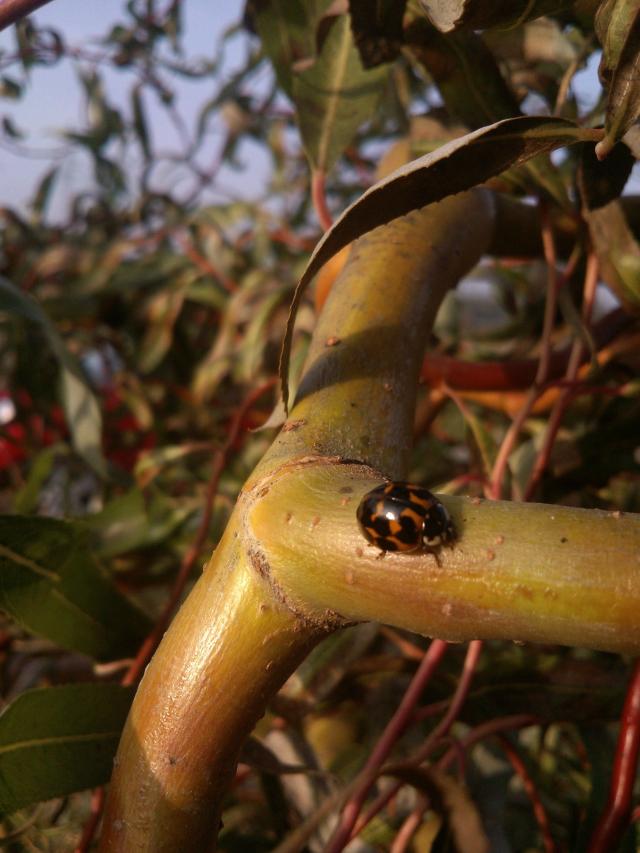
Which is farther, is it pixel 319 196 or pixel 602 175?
pixel 319 196

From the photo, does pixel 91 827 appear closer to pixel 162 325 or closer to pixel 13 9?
pixel 13 9

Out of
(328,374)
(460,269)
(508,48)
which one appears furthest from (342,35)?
(328,374)

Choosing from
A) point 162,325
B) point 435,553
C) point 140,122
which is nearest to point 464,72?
point 435,553

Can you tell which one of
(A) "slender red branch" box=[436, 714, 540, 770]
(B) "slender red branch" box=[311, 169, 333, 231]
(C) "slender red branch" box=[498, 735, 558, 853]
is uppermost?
(B) "slender red branch" box=[311, 169, 333, 231]

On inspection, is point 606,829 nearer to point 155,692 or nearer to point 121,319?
point 155,692

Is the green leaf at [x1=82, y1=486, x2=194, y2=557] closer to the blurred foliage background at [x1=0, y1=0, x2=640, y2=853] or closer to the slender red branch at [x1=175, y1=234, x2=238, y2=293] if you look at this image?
the blurred foliage background at [x1=0, y1=0, x2=640, y2=853]

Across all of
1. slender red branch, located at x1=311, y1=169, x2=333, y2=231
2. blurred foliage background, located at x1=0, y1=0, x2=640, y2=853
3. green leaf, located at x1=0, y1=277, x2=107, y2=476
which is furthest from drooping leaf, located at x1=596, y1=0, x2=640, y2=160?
green leaf, located at x1=0, y1=277, x2=107, y2=476

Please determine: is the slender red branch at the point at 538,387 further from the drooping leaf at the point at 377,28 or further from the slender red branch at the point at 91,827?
the slender red branch at the point at 91,827
